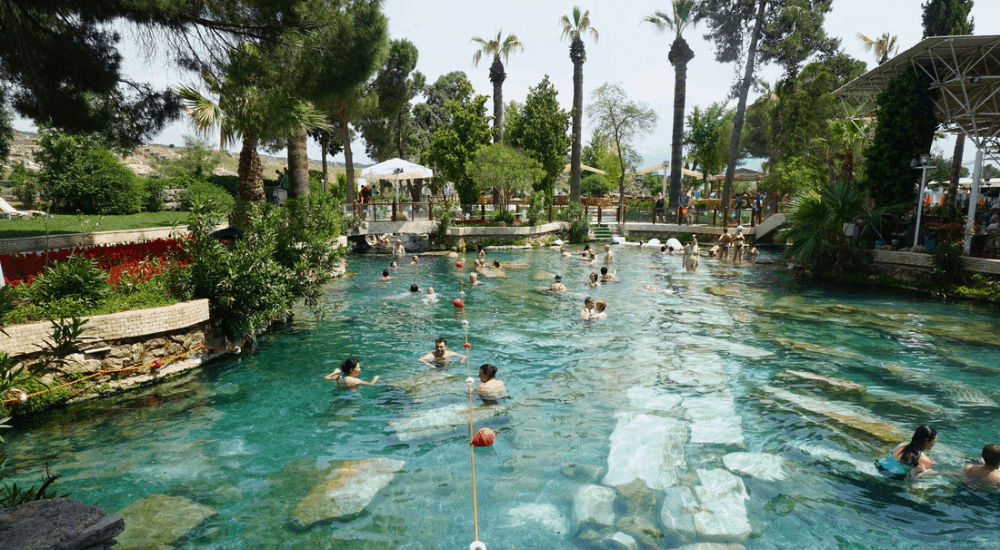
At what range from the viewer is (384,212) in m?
29.0

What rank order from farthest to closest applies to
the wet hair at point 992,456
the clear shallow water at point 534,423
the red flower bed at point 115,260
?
the red flower bed at point 115,260, the wet hair at point 992,456, the clear shallow water at point 534,423

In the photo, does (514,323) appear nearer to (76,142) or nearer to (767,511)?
(767,511)

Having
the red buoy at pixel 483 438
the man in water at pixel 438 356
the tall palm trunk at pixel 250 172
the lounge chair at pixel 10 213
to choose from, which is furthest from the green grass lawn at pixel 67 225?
the red buoy at pixel 483 438

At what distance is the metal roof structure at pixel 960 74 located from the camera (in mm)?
16062

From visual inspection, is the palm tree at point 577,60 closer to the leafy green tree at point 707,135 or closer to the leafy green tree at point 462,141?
the leafy green tree at point 462,141

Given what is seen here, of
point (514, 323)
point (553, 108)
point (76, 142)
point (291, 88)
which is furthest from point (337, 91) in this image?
point (553, 108)

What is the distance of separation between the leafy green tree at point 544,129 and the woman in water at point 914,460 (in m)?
30.3

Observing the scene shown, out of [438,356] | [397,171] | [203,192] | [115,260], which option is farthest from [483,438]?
[203,192]

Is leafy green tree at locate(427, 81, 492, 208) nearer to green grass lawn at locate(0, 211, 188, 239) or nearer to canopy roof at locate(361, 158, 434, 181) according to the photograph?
canopy roof at locate(361, 158, 434, 181)

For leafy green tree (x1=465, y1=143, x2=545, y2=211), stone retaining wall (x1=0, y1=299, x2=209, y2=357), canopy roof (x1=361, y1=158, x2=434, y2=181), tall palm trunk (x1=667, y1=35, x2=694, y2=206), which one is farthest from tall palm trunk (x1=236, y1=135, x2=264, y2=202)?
tall palm trunk (x1=667, y1=35, x2=694, y2=206)

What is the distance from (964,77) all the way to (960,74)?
3.33 feet

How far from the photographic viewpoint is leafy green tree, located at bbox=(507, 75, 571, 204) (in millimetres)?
36562

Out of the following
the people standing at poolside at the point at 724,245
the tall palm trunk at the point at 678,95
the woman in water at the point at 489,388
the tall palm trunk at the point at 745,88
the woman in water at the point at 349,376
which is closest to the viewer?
the woman in water at the point at 489,388

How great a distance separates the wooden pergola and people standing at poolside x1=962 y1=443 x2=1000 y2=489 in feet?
42.6
